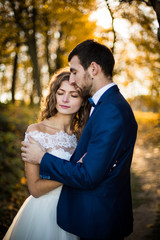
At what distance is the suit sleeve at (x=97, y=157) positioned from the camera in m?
1.83

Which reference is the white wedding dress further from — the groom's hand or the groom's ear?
the groom's ear

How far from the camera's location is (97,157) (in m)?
1.82

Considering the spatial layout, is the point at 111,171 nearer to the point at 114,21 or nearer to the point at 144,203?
the point at 114,21

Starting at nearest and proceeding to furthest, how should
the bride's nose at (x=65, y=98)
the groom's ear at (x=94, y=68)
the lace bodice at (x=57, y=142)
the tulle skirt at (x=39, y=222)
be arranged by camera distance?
1. the groom's ear at (x=94, y=68)
2. the tulle skirt at (x=39, y=222)
3. the lace bodice at (x=57, y=142)
4. the bride's nose at (x=65, y=98)

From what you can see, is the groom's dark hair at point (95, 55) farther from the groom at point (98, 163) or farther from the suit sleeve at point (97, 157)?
the suit sleeve at point (97, 157)

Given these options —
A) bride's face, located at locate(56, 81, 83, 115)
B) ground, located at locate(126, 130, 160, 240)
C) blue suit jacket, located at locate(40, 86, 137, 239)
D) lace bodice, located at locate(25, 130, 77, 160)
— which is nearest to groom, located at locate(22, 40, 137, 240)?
blue suit jacket, located at locate(40, 86, 137, 239)

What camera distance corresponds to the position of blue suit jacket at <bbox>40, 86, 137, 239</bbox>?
1856mm

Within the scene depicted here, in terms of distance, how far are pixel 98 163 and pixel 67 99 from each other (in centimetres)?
138

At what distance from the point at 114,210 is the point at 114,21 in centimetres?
305

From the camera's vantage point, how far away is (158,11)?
2.67 m

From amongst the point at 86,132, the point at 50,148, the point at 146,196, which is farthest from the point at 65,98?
the point at 146,196

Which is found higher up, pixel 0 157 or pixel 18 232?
pixel 18 232

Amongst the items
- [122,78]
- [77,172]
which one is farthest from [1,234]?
[122,78]

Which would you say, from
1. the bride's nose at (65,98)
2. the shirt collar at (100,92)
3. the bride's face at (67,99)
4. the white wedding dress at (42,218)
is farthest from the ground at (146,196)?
the shirt collar at (100,92)
